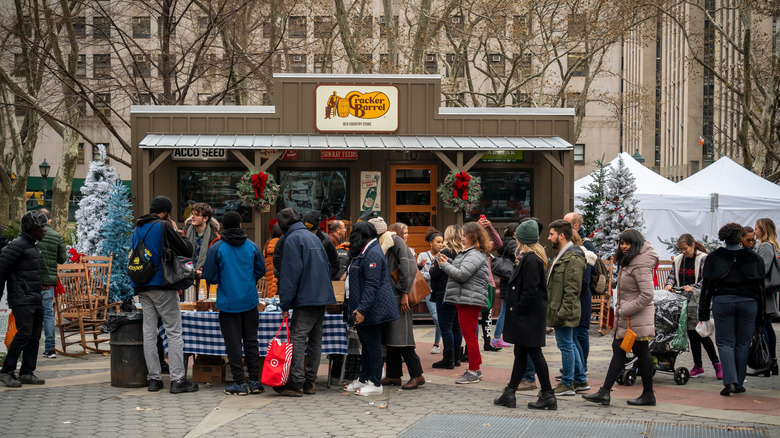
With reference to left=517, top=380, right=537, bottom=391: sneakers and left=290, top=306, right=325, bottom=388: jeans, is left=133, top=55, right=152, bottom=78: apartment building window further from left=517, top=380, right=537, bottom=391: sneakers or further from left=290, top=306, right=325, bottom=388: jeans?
left=517, top=380, right=537, bottom=391: sneakers

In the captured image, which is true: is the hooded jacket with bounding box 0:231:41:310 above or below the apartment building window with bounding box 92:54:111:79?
below

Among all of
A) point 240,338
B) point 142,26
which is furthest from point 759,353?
point 142,26

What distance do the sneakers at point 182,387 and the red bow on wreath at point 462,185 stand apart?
369 inches

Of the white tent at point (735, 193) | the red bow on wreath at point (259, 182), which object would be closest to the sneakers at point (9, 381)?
the red bow on wreath at point (259, 182)

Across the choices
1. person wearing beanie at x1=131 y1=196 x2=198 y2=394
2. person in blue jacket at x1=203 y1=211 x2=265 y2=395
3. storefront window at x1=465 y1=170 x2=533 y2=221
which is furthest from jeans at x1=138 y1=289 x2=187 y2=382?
storefront window at x1=465 y1=170 x2=533 y2=221

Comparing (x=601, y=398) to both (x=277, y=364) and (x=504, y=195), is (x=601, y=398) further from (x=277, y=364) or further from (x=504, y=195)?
(x=504, y=195)

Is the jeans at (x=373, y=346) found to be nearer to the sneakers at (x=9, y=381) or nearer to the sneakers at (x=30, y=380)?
the sneakers at (x=30, y=380)

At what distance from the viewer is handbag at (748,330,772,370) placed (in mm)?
9672

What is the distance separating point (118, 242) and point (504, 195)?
327 inches

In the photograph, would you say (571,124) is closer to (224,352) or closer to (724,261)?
(724,261)

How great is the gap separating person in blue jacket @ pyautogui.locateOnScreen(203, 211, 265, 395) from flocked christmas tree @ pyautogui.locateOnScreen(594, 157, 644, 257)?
8.85 m

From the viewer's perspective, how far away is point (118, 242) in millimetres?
13594

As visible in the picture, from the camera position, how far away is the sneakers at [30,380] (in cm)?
894

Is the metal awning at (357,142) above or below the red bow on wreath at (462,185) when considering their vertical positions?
above
